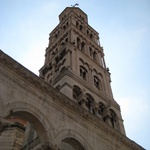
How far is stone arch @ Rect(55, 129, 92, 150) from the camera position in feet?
47.3

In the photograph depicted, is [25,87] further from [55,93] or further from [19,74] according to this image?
[55,93]

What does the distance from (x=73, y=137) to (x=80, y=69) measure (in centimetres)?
1379

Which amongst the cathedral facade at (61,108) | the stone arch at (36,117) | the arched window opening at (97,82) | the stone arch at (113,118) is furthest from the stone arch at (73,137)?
the arched window opening at (97,82)

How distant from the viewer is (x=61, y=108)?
1596 centimetres

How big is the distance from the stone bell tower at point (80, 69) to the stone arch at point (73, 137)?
20.1ft

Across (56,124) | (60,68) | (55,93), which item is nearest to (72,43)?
(60,68)

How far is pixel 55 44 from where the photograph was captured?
35.6 m

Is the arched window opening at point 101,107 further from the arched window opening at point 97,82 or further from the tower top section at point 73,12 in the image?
the tower top section at point 73,12

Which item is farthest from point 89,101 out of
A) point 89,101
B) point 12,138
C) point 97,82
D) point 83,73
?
point 12,138

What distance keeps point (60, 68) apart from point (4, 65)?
1383cm

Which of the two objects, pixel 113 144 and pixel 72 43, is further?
pixel 72 43

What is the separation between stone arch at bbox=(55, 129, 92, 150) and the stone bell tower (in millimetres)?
6139

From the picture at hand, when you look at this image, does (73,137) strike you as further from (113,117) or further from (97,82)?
(97,82)

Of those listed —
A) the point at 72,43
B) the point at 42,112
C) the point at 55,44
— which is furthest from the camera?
the point at 55,44
